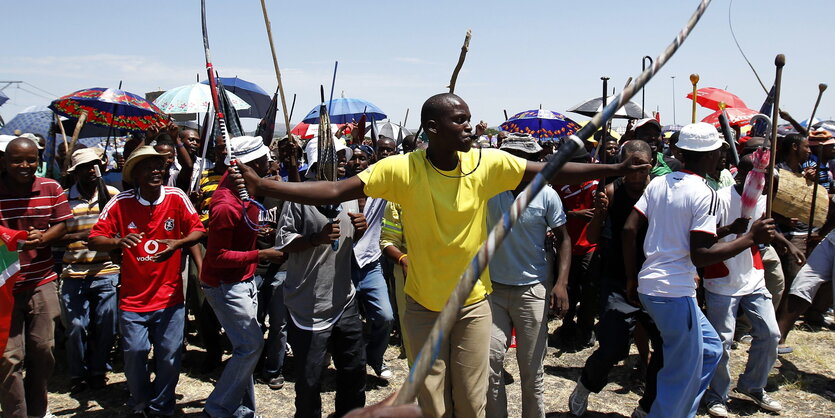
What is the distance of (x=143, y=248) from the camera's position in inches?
187

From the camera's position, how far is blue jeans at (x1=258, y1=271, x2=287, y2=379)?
229 inches

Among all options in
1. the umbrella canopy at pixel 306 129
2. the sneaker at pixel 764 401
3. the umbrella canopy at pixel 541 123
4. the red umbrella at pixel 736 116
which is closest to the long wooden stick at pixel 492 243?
the sneaker at pixel 764 401

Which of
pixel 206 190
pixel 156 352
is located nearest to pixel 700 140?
pixel 156 352

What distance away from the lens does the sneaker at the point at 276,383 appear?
5.76 meters

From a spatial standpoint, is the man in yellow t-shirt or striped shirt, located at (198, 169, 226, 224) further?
striped shirt, located at (198, 169, 226, 224)

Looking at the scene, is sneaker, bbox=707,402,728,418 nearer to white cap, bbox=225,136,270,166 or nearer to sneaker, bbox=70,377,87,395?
white cap, bbox=225,136,270,166

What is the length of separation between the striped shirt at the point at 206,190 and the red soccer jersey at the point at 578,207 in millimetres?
3501

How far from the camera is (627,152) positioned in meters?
4.41

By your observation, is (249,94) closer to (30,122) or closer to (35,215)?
(30,122)

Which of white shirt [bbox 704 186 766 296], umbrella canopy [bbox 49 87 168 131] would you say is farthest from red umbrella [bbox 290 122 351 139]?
white shirt [bbox 704 186 766 296]

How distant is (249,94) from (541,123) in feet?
18.0

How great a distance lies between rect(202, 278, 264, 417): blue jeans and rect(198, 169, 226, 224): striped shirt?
179 centimetres

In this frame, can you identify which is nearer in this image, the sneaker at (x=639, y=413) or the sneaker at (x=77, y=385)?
the sneaker at (x=639, y=413)

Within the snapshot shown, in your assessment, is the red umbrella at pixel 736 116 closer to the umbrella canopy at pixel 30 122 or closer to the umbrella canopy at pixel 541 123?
the umbrella canopy at pixel 541 123
